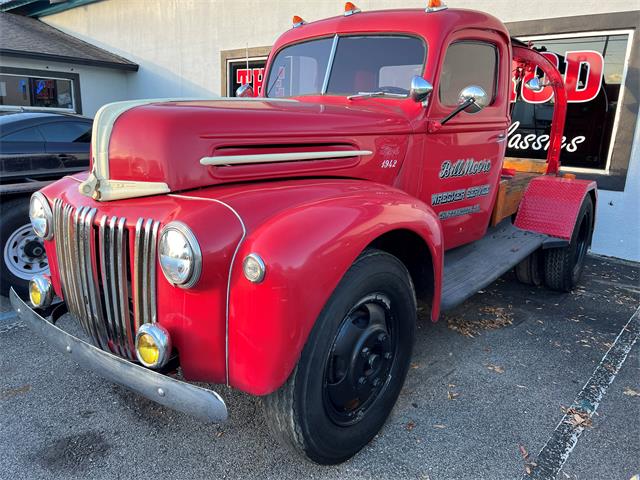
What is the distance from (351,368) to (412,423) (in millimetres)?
677

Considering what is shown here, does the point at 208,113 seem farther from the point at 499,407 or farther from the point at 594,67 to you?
the point at 594,67

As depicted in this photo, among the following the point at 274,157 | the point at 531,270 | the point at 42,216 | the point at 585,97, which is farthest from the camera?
the point at 585,97

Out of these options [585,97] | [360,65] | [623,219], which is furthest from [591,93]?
[360,65]

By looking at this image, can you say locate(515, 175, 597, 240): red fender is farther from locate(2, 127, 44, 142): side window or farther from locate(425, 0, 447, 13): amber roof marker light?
locate(2, 127, 44, 142): side window

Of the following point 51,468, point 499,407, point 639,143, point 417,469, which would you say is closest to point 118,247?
point 51,468

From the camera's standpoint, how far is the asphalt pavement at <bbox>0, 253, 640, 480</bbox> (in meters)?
2.18

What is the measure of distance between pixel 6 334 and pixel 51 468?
167cm

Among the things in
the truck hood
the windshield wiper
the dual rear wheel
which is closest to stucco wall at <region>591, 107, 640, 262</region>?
the dual rear wheel

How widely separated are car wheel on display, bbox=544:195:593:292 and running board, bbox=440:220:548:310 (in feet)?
1.27

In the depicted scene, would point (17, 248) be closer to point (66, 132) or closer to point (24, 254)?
point (24, 254)

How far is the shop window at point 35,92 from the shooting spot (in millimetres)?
11639

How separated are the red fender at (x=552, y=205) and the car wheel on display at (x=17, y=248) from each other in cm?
412

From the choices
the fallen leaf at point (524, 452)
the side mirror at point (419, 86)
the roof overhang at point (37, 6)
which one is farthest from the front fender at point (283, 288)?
the roof overhang at point (37, 6)

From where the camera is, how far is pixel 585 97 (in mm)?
5922
